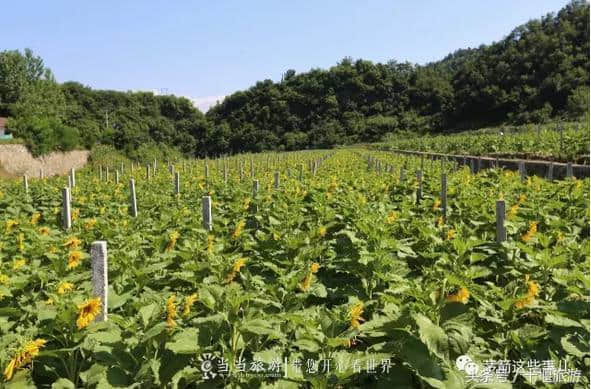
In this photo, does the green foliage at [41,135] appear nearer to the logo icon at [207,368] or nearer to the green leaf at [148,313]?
the green leaf at [148,313]

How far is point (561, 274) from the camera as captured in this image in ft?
11.2

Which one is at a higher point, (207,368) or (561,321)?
(561,321)

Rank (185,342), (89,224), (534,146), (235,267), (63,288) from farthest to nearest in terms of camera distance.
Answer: (534,146) → (89,224) → (235,267) → (63,288) → (185,342)

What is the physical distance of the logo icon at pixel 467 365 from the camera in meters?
2.21

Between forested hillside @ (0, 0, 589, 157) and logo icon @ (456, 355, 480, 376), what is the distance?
3649 centimetres

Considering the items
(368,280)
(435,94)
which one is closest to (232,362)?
(368,280)

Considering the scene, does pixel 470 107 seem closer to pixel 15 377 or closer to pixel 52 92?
pixel 52 92

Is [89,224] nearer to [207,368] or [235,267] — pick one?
[235,267]

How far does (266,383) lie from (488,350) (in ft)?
4.19

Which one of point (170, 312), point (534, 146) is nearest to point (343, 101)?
point (534, 146)

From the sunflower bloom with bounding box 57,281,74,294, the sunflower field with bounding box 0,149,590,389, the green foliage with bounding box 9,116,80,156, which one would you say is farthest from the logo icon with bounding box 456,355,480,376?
the green foliage with bounding box 9,116,80,156

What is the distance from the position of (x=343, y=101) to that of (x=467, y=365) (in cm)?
7586

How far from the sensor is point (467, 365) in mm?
2232

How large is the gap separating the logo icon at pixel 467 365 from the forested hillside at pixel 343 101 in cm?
3649
